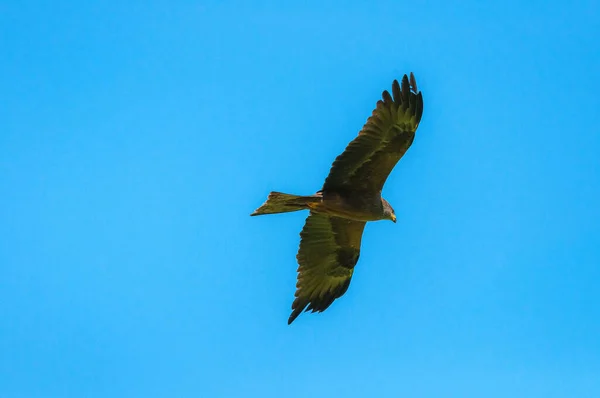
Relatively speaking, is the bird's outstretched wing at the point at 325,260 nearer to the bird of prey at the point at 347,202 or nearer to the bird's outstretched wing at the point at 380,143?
the bird of prey at the point at 347,202

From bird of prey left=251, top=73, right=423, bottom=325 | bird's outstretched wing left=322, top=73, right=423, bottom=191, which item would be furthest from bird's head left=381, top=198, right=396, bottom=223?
bird's outstretched wing left=322, top=73, right=423, bottom=191

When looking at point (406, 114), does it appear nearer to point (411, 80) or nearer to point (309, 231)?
point (411, 80)

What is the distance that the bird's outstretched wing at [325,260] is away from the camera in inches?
515

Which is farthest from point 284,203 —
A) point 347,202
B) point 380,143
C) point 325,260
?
point 325,260

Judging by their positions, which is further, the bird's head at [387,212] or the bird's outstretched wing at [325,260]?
the bird's outstretched wing at [325,260]

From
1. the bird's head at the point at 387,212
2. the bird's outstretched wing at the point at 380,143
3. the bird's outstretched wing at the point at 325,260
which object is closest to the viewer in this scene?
the bird's outstretched wing at the point at 380,143

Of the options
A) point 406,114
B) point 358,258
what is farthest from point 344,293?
point 406,114

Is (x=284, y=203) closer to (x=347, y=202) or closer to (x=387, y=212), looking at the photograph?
(x=347, y=202)

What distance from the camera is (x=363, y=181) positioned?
39.7ft

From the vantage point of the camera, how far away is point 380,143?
38.3 ft

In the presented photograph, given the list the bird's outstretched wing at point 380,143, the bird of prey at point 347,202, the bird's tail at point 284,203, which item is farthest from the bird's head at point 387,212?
the bird's tail at point 284,203

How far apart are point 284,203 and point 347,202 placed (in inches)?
35.9

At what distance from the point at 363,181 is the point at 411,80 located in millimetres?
1577

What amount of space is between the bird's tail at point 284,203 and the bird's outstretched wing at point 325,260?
→ 922 millimetres
